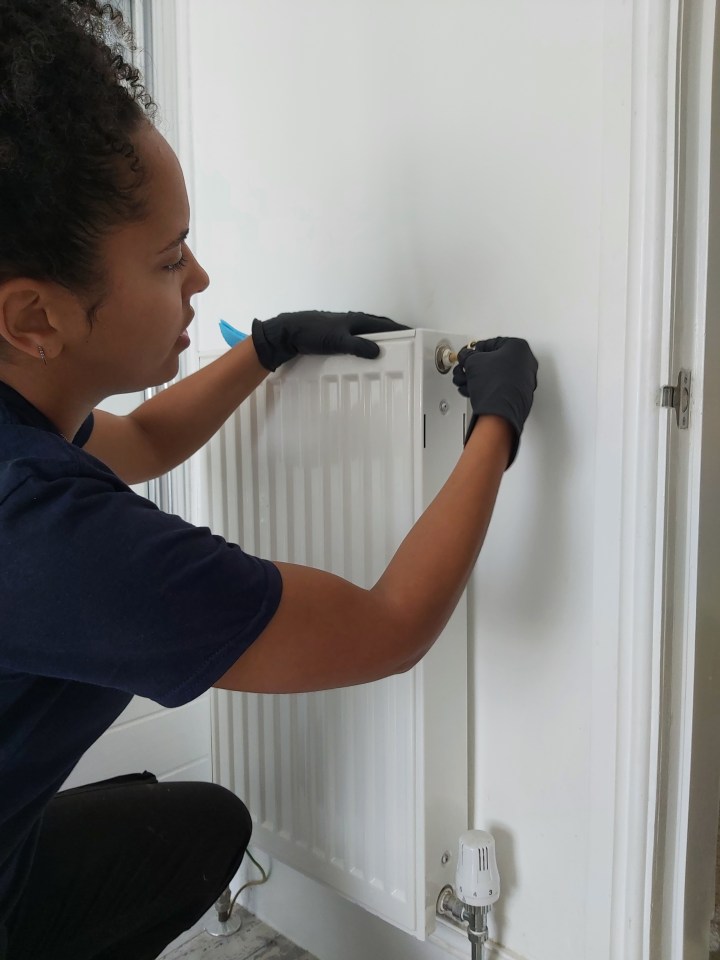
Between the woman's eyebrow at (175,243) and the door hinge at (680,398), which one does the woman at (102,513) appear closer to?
the woman's eyebrow at (175,243)

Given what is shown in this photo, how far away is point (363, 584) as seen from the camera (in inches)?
32.4

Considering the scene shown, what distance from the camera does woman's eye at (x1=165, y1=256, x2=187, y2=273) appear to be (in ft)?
2.03

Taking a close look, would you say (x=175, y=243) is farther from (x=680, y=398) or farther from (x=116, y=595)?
(x=680, y=398)

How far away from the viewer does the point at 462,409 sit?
0.84 m

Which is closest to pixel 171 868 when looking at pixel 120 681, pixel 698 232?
pixel 120 681

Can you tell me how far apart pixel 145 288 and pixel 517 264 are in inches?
16.4

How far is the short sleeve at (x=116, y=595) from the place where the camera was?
1.60ft

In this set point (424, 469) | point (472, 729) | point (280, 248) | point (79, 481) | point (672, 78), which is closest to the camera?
point (79, 481)

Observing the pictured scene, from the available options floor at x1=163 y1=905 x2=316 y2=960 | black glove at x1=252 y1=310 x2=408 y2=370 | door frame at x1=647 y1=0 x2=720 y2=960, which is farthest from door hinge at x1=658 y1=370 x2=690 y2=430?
floor at x1=163 y1=905 x2=316 y2=960

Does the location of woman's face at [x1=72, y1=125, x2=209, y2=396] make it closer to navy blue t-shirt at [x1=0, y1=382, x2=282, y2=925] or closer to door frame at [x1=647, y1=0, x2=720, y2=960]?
navy blue t-shirt at [x1=0, y1=382, x2=282, y2=925]

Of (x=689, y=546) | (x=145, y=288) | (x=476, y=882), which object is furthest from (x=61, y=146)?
(x=476, y=882)

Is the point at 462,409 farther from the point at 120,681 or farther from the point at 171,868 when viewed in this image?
the point at 171,868

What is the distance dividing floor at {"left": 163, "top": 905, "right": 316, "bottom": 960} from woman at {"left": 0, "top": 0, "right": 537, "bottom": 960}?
0.39 meters

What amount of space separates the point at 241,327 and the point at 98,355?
21.3 inches
